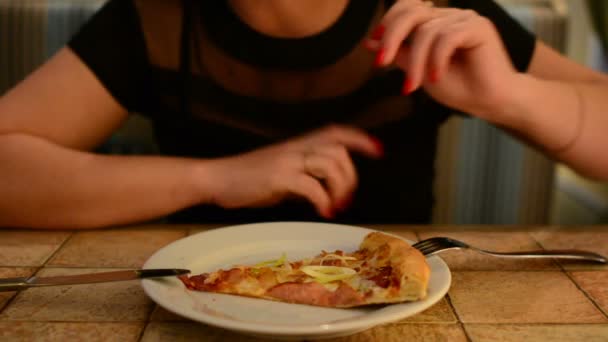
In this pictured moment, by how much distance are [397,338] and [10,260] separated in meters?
0.48

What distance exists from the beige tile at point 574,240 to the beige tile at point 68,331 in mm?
542

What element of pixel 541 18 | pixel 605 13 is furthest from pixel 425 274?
pixel 605 13

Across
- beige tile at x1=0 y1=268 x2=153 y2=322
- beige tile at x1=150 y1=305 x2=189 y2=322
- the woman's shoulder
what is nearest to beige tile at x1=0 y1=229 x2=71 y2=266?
beige tile at x1=0 y1=268 x2=153 y2=322

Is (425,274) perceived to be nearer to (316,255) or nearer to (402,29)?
(316,255)

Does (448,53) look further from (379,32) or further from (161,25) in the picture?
(161,25)

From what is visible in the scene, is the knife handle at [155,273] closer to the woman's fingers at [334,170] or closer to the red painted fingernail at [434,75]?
the woman's fingers at [334,170]

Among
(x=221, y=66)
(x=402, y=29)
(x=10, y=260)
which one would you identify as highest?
(x=402, y=29)

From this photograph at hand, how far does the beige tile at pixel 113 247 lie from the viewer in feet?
2.56

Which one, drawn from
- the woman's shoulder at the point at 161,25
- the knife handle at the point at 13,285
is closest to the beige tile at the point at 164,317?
the knife handle at the point at 13,285

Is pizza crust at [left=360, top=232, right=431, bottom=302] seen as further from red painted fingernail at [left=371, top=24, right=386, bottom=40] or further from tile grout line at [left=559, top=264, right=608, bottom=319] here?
red painted fingernail at [left=371, top=24, right=386, bottom=40]

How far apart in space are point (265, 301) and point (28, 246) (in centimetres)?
39

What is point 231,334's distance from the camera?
589 mm

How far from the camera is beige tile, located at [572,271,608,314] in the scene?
0.67 metres

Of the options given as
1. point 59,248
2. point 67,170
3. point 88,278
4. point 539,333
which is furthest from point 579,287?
point 67,170
